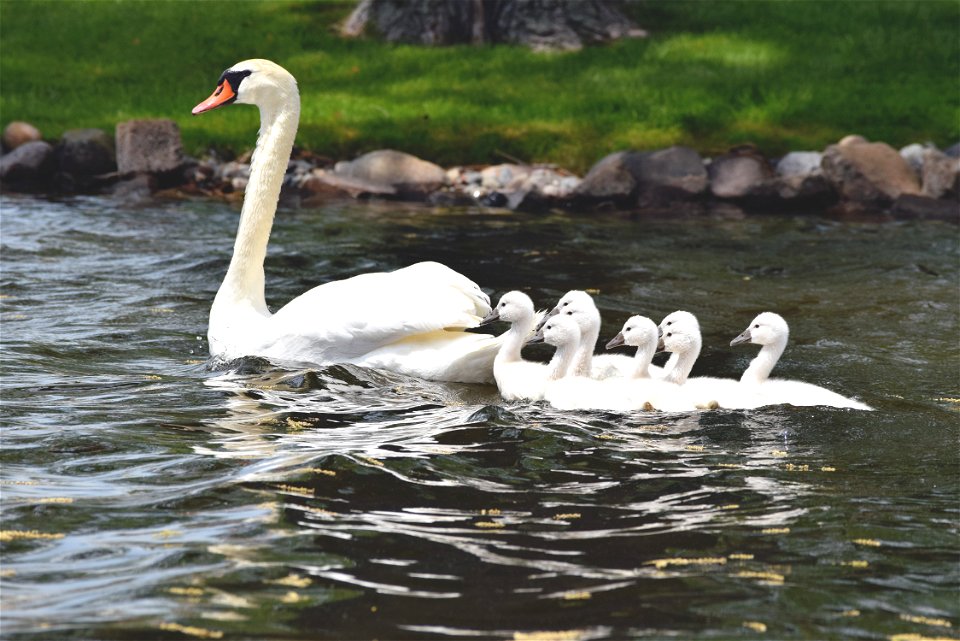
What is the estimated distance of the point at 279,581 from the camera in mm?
4469

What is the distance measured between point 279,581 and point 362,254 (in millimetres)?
8156

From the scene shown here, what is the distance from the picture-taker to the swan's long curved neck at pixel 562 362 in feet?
23.5

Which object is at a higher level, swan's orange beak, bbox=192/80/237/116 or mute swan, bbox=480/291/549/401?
swan's orange beak, bbox=192/80/237/116

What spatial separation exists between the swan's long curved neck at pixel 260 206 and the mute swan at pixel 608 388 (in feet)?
7.17

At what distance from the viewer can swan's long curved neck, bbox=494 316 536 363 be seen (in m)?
7.36

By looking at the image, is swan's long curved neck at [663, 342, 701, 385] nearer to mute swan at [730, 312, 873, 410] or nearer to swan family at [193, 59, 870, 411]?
swan family at [193, 59, 870, 411]

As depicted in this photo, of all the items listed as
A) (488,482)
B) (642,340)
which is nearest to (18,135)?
(642,340)

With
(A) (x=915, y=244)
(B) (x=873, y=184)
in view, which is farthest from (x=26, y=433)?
(B) (x=873, y=184)

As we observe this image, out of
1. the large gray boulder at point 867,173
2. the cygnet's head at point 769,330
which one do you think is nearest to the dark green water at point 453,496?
the cygnet's head at point 769,330

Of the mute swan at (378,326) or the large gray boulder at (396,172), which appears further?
the large gray boulder at (396,172)

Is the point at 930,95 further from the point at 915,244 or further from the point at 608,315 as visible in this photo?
the point at 608,315

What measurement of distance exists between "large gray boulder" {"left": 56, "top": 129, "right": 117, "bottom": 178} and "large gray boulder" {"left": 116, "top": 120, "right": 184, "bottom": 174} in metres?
0.38

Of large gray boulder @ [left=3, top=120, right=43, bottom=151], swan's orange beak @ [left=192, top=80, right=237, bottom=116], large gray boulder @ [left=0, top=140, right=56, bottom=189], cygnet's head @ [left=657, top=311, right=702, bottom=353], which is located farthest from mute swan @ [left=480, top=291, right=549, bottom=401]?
large gray boulder @ [left=3, top=120, right=43, bottom=151]

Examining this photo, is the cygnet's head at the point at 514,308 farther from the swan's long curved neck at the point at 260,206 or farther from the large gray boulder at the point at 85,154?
the large gray boulder at the point at 85,154
